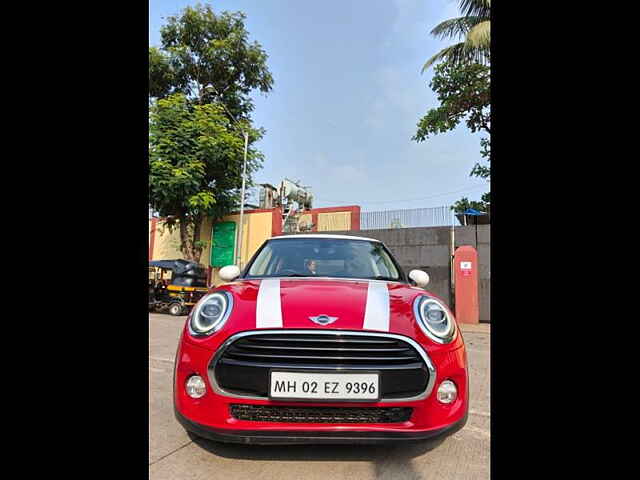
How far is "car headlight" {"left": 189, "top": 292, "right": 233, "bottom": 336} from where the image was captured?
180 cm

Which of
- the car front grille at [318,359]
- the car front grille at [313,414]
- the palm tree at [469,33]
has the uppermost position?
the palm tree at [469,33]

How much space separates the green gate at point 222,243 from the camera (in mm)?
13492

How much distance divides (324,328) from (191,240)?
13006 mm

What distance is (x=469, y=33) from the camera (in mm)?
9867

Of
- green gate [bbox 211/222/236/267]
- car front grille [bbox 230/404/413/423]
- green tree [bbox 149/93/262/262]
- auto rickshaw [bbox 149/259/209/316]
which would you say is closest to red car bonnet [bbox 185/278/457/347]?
car front grille [bbox 230/404/413/423]

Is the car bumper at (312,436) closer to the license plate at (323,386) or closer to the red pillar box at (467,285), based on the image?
the license plate at (323,386)

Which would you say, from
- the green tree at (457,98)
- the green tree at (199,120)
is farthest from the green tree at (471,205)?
the green tree at (199,120)

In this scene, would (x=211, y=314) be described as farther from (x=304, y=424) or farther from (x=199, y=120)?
(x=199, y=120)

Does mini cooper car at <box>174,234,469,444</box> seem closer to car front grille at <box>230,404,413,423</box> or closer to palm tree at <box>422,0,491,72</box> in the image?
car front grille at <box>230,404,413,423</box>

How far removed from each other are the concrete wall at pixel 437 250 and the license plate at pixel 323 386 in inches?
321

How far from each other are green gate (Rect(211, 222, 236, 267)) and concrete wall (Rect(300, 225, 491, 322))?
5.82m

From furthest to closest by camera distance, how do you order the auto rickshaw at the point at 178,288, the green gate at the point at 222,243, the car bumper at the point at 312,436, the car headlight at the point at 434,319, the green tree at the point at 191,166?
the green gate at the point at 222,243 → the green tree at the point at 191,166 → the auto rickshaw at the point at 178,288 → the car headlight at the point at 434,319 → the car bumper at the point at 312,436
